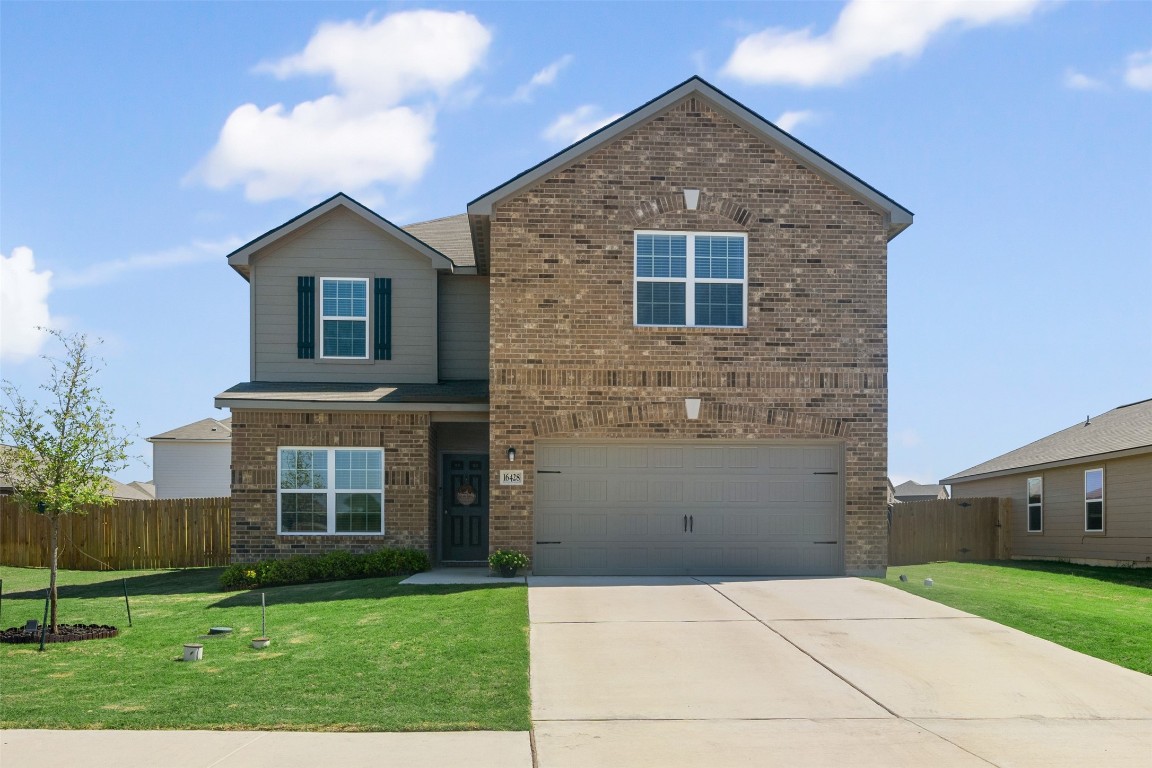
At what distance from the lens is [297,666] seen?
1088cm

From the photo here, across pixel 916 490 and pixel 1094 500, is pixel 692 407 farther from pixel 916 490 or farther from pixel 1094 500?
pixel 916 490

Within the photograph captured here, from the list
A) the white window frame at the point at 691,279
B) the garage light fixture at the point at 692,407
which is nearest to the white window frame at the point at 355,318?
the white window frame at the point at 691,279

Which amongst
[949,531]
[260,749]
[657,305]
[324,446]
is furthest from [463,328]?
[949,531]

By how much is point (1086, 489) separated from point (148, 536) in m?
21.6

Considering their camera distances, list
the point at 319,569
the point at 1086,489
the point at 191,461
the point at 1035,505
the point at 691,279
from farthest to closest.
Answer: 1. the point at 191,461
2. the point at 1035,505
3. the point at 1086,489
4. the point at 319,569
5. the point at 691,279

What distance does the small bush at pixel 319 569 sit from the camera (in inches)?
698

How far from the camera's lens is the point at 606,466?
697 inches

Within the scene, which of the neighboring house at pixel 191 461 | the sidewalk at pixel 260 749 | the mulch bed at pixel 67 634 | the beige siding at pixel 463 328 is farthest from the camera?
the neighboring house at pixel 191 461

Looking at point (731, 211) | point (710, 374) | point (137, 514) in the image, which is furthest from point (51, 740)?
point (137, 514)

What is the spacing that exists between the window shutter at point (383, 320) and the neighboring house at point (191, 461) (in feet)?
69.2

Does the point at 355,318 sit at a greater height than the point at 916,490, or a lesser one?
greater

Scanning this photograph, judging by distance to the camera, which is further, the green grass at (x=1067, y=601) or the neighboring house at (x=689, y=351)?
the neighboring house at (x=689, y=351)

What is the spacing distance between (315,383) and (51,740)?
12067 millimetres

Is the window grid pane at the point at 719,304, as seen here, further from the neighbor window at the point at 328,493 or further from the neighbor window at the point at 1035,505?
the neighbor window at the point at 1035,505
